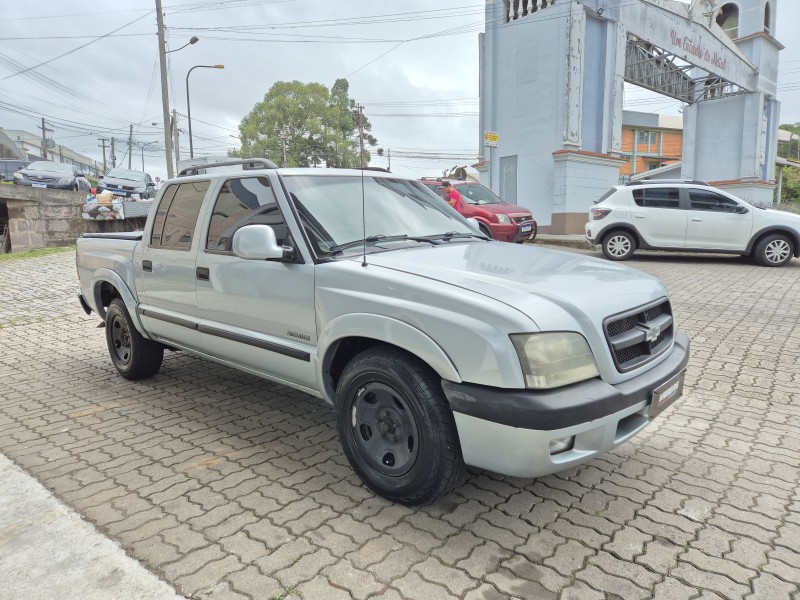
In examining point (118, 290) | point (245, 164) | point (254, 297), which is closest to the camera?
point (254, 297)

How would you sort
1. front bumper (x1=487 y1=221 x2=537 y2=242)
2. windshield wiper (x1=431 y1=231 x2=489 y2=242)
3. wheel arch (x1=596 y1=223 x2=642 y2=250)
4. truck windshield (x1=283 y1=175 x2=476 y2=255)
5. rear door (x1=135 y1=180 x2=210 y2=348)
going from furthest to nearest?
1. front bumper (x1=487 y1=221 x2=537 y2=242)
2. wheel arch (x1=596 y1=223 x2=642 y2=250)
3. rear door (x1=135 y1=180 x2=210 y2=348)
4. windshield wiper (x1=431 y1=231 x2=489 y2=242)
5. truck windshield (x1=283 y1=175 x2=476 y2=255)

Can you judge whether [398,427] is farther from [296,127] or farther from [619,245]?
[296,127]

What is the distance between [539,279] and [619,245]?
33.4ft

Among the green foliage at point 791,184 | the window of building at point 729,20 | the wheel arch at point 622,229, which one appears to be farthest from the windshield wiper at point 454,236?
the green foliage at point 791,184

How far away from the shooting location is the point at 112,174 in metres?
22.8

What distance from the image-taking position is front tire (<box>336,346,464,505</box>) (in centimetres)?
253

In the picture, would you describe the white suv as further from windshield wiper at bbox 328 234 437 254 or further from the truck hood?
windshield wiper at bbox 328 234 437 254

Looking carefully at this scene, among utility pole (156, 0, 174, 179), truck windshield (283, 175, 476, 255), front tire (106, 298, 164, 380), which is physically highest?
utility pole (156, 0, 174, 179)

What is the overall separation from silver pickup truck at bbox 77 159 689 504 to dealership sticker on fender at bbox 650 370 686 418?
1cm

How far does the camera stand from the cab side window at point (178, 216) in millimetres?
4059

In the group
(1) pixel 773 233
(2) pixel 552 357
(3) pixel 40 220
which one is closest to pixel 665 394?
(2) pixel 552 357

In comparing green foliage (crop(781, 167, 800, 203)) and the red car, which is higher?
green foliage (crop(781, 167, 800, 203))

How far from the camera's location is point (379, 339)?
8.93 feet

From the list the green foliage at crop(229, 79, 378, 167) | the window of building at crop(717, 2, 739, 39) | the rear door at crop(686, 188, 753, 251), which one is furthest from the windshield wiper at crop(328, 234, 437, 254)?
the green foliage at crop(229, 79, 378, 167)
